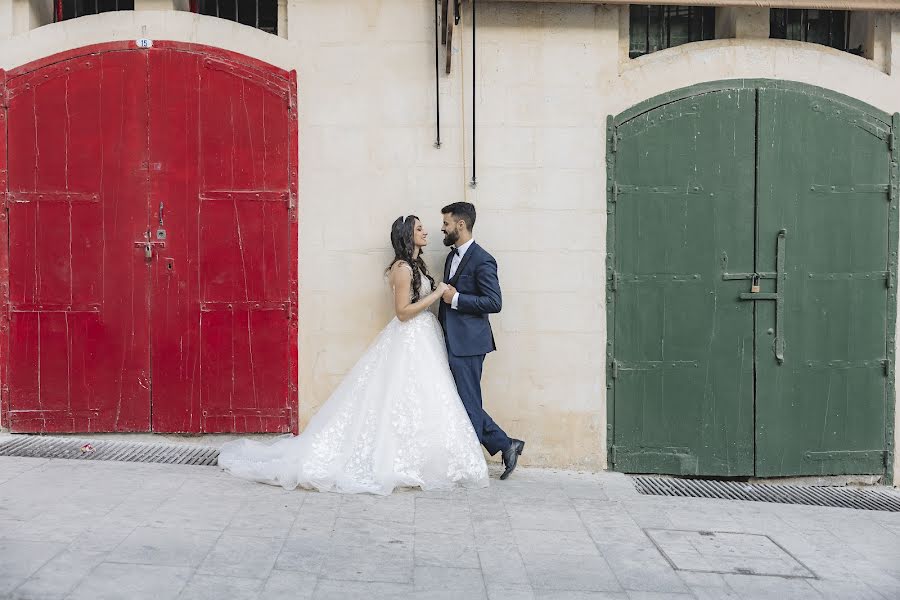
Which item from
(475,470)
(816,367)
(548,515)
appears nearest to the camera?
(548,515)

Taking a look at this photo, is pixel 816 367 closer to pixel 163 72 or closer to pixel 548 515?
pixel 548 515

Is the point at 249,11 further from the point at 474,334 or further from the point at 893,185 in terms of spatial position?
the point at 893,185

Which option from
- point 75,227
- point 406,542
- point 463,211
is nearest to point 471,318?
point 463,211

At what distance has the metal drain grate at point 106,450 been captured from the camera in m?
6.27

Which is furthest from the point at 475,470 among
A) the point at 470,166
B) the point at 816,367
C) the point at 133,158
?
the point at 133,158

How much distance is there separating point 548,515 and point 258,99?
363 cm

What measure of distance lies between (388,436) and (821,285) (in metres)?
3.55

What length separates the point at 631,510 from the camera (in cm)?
573

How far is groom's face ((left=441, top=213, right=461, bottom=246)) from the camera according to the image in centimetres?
629

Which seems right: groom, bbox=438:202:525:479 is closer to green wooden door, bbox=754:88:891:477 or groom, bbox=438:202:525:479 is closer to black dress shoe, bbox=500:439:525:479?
black dress shoe, bbox=500:439:525:479

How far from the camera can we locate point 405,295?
239 inches

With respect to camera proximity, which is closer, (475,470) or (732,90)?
(475,470)

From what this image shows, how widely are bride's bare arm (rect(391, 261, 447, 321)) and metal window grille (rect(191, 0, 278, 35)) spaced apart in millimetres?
2277

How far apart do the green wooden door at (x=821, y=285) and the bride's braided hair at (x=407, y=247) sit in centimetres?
265
